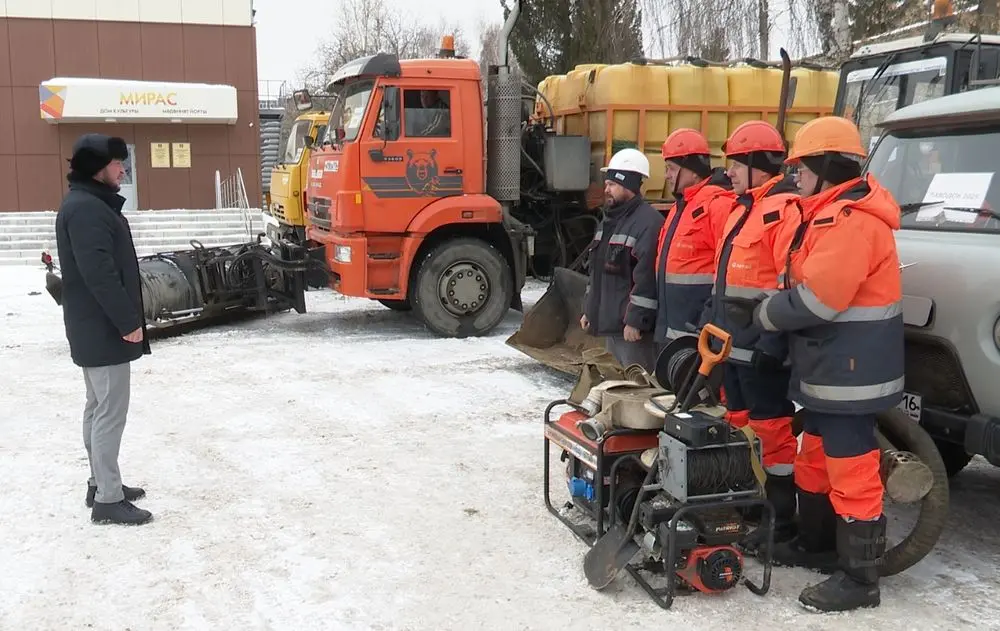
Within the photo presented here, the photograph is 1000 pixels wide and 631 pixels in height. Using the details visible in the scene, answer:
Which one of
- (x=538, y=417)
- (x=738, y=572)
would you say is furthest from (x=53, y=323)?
(x=738, y=572)

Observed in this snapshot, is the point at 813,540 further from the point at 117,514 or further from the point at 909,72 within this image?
the point at 909,72

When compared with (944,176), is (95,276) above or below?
below

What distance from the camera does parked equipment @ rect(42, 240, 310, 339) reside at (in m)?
9.18

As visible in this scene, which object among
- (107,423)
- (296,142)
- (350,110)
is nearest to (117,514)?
(107,423)

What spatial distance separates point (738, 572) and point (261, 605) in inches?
77.3

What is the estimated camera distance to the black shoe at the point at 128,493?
4691 mm

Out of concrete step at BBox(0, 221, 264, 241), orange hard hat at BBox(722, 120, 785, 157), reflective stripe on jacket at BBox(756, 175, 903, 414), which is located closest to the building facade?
concrete step at BBox(0, 221, 264, 241)

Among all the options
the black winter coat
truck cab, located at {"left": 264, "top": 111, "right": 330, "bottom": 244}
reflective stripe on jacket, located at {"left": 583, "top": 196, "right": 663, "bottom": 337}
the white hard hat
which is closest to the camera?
the black winter coat

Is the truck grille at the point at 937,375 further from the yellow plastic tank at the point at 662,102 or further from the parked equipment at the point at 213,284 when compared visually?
the parked equipment at the point at 213,284

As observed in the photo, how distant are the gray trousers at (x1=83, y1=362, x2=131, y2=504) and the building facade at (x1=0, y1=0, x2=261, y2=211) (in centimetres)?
2033

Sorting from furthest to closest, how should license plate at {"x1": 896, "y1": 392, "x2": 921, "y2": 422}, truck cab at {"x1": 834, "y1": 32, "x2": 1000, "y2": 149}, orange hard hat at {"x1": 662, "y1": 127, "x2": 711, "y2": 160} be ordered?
truck cab at {"x1": 834, "y1": 32, "x2": 1000, "y2": 149} → orange hard hat at {"x1": 662, "y1": 127, "x2": 711, "y2": 160} → license plate at {"x1": 896, "y1": 392, "x2": 921, "y2": 422}

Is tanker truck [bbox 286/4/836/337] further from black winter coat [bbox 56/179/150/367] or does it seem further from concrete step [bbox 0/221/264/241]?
concrete step [bbox 0/221/264/241]

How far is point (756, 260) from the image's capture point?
387 cm

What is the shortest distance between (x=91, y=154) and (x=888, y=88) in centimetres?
728
